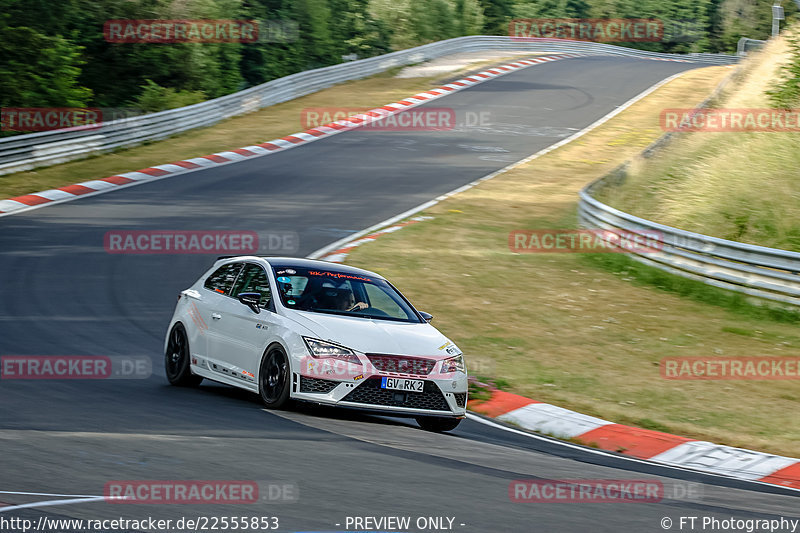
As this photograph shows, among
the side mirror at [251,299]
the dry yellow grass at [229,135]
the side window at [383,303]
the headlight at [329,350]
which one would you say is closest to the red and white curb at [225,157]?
the dry yellow grass at [229,135]

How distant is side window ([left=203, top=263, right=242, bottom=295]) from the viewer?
11.0 meters

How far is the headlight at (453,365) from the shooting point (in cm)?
958

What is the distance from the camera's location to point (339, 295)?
1030 cm

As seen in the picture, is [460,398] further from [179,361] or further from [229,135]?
[229,135]

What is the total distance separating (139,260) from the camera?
17.8 meters

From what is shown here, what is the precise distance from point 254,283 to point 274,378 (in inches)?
56.0

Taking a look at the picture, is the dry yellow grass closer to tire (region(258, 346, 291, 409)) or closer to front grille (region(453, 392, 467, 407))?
tire (region(258, 346, 291, 409))

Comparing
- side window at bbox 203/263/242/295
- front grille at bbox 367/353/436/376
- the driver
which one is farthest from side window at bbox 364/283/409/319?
side window at bbox 203/263/242/295

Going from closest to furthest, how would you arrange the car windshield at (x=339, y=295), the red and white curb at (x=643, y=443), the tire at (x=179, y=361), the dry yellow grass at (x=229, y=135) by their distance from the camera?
1. the red and white curb at (x=643, y=443)
2. the car windshield at (x=339, y=295)
3. the tire at (x=179, y=361)
4. the dry yellow grass at (x=229, y=135)

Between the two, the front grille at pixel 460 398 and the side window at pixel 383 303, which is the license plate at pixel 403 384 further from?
the side window at pixel 383 303

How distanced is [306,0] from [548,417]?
1687 inches

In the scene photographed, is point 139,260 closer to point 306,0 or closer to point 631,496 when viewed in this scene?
point 631,496

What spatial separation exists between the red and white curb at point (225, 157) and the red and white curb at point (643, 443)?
13.9 m

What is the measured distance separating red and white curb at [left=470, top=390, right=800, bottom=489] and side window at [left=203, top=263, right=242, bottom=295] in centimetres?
295
